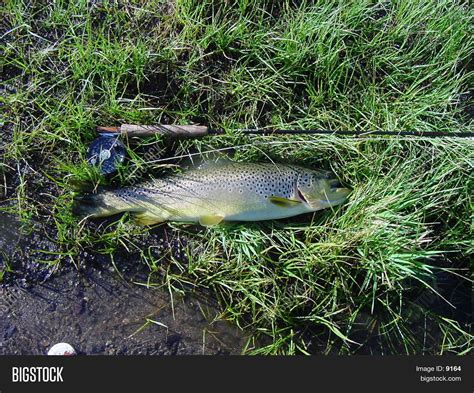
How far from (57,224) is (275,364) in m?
1.65

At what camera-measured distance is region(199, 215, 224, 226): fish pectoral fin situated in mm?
2969

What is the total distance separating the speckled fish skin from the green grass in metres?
0.14

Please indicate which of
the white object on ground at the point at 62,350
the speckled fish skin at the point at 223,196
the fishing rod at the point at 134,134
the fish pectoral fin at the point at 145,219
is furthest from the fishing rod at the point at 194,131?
the white object on ground at the point at 62,350

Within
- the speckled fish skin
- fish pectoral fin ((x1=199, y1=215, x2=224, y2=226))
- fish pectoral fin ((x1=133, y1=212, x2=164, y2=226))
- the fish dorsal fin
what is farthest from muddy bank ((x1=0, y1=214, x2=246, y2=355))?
the fish dorsal fin

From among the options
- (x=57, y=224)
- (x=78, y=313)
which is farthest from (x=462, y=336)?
(x=57, y=224)

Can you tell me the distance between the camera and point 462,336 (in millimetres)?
3145

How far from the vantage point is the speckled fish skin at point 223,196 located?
9.77 ft

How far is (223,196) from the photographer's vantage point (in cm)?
297

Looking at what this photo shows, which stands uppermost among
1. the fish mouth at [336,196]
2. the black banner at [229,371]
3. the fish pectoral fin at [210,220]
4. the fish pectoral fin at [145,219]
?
the fish mouth at [336,196]

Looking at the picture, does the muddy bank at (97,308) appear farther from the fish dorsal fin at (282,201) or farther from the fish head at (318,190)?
the fish head at (318,190)

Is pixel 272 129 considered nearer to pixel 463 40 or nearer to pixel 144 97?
pixel 144 97

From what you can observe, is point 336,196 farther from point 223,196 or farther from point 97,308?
point 97,308

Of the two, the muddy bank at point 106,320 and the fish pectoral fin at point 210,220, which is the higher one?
the fish pectoral fin at point 210,220

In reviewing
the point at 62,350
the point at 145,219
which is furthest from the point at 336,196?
the point at 62,350
